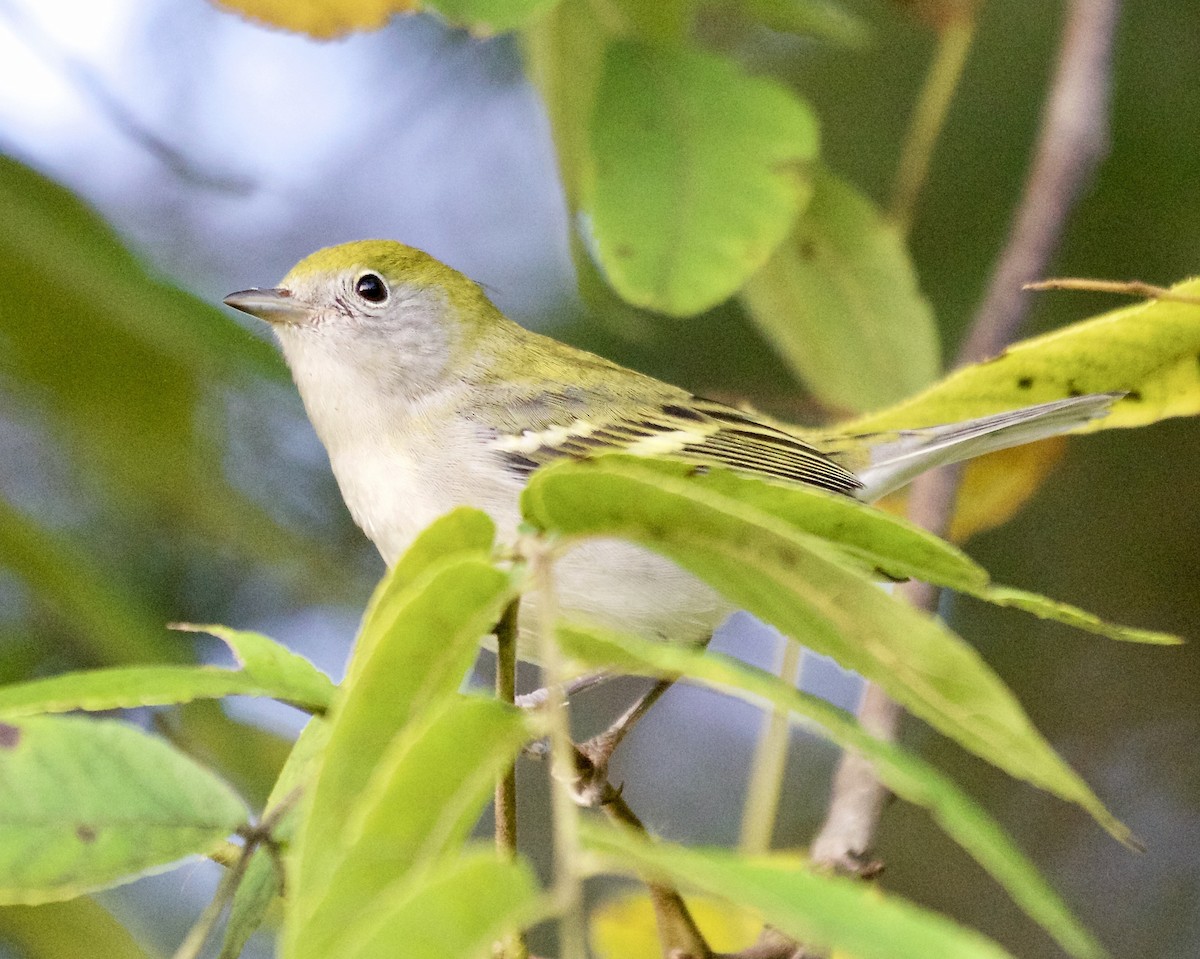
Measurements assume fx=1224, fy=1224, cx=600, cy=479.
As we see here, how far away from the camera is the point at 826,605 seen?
538 mm

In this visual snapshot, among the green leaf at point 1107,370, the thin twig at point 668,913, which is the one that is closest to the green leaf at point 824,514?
the thin twig at point 668,913

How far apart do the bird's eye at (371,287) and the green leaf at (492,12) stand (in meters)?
0.72

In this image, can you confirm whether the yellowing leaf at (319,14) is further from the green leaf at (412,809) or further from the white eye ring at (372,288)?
the green leaf at (412,809)

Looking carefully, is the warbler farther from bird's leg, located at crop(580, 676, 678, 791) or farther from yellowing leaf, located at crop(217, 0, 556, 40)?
yellowing leaf, located at crop(217, 0, 556, 40)

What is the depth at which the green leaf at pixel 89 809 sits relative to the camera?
0.61 metres

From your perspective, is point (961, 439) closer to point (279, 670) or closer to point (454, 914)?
point (279, 670)

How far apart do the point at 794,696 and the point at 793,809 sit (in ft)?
7.47

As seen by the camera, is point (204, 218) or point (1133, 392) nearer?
point (1133, 392)

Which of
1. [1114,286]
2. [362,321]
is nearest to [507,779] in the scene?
[1114,286]

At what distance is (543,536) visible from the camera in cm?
63

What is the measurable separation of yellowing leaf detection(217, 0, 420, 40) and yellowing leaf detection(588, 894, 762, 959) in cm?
101

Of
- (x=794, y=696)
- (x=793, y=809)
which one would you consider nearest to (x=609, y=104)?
(x=794, y=696)

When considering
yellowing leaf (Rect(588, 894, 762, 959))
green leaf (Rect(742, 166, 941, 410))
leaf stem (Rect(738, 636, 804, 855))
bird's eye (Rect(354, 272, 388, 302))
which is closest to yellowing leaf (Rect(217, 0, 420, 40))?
bird's eye (Rect(354, 272, 388, 302))

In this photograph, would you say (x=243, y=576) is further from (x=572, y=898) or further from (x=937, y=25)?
(x=572, y=898)
